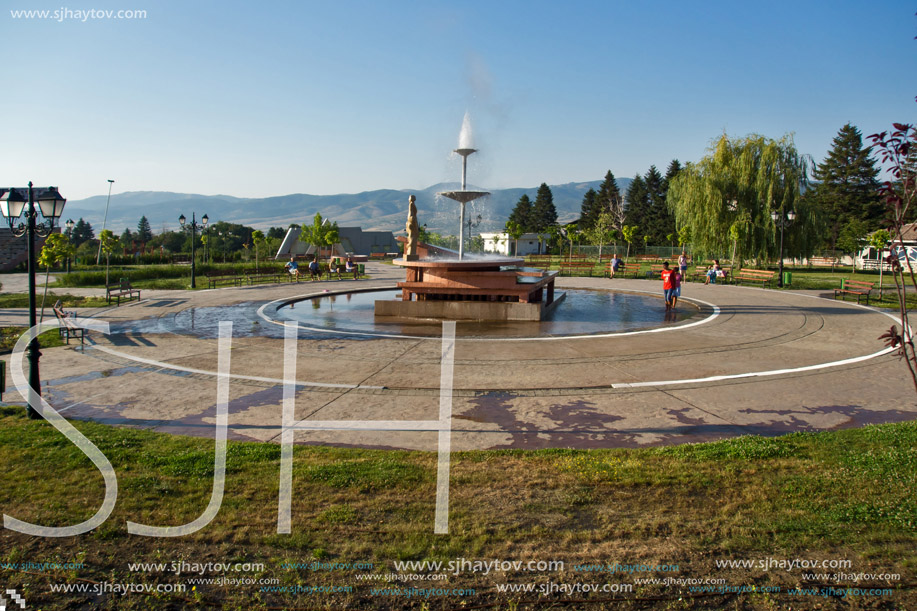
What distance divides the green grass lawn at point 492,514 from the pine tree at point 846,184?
229 ft

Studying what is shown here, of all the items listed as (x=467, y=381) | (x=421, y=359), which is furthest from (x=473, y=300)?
(x=467, y=381)

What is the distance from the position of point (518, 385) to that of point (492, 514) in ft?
14.6

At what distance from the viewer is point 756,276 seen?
2725 centimetres

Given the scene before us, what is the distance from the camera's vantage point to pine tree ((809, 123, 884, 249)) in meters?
64.5

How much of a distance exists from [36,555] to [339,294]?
19.5 metres

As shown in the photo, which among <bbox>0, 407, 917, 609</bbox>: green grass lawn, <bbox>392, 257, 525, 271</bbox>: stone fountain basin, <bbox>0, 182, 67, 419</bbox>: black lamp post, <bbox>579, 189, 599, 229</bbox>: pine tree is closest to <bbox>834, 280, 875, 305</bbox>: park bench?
<bbox>392, 257, 525, 271</bbox>: stone fountain basin

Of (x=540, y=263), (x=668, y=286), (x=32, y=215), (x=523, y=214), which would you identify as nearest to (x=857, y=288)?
(x=668, y=286)

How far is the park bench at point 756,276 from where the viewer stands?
26.6 metres

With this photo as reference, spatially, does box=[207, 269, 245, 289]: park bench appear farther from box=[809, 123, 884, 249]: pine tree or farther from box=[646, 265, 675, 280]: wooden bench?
box=[809, 123, 884, 249]: pine tree

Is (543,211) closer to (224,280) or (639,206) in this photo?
(639,206)

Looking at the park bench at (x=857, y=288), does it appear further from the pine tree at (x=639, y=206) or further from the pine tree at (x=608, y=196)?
the pine tree at (x=608, y=196)

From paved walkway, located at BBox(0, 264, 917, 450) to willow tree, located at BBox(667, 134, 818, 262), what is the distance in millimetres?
20702

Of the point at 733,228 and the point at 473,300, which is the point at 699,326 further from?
the point at 733,228

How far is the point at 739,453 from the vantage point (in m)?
5.77
